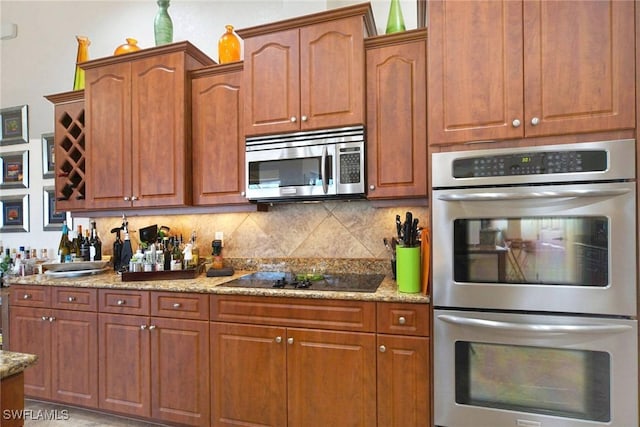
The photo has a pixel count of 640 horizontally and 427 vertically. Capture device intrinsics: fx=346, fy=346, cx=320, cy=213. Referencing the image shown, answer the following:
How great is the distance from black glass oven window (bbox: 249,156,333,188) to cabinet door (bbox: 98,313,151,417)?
1.16 m

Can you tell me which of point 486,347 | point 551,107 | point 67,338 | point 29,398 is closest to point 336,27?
point 551,107

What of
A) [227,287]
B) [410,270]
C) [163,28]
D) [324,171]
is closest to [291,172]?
[324,171]

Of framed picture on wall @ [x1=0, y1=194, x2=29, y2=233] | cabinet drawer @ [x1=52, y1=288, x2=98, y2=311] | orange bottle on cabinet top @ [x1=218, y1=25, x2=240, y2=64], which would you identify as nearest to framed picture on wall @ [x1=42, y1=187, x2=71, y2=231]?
framed picture on wall @ [x1=0, y1=194, x2=29, y2=233]

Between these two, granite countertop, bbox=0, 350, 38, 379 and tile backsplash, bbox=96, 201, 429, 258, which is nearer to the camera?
granite countertop, bbox=0, 350, 38, 379

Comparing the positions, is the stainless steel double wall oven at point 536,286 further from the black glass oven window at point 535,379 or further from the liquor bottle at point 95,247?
the liquor bottle at point 95,247

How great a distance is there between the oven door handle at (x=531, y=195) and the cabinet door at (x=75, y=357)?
2378 mm

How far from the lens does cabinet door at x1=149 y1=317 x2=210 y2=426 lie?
2086mm

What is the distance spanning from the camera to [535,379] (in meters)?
1.62

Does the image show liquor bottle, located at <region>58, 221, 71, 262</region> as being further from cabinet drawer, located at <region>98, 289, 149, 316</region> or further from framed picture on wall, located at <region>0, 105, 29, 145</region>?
framed picture on wall, located at <region>0, 105, 29, 145</region>

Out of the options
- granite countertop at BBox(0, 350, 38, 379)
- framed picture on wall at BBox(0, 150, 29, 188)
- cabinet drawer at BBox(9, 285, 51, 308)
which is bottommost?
cabinet drawer at BBox(9, 285, 51, 308)

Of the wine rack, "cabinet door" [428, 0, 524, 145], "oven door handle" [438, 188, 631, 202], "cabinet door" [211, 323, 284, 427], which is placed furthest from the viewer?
the wine rack

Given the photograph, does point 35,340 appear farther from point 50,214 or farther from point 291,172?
point 291,172

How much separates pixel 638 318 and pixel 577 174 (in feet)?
2.21

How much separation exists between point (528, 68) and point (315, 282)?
1618mm
